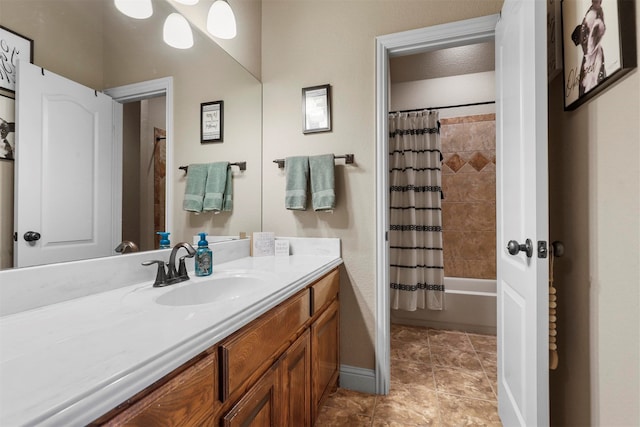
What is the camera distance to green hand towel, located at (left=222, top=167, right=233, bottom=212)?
5.63 feet

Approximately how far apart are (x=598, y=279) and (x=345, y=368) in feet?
4.37

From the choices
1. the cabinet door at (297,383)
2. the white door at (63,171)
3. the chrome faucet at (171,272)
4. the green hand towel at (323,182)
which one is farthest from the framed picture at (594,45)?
the white door at (63,171)

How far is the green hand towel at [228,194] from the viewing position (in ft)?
5.63

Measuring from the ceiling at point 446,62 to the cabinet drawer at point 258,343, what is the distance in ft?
8.58

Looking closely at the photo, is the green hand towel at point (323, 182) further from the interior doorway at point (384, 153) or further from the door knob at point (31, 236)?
the door knob at point (31, 236)

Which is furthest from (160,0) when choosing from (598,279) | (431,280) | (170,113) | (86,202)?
(431,280)

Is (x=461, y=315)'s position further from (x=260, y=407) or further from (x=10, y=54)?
(x=10, y=54)

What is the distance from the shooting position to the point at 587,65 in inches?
37.0

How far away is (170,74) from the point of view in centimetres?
131

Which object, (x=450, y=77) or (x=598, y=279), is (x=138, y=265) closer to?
(x=598, y=279)

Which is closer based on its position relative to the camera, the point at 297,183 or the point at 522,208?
the point at 522,208

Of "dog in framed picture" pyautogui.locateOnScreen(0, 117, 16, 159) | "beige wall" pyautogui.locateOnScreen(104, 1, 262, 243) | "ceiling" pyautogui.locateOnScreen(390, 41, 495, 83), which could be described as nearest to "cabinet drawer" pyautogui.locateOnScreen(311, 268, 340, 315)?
"beige wall" pyautogui.locateOnScreen(104, 1, 262, 243)

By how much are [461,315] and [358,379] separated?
51.4 inches

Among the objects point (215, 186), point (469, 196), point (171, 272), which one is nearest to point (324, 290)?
point (171, 272)
